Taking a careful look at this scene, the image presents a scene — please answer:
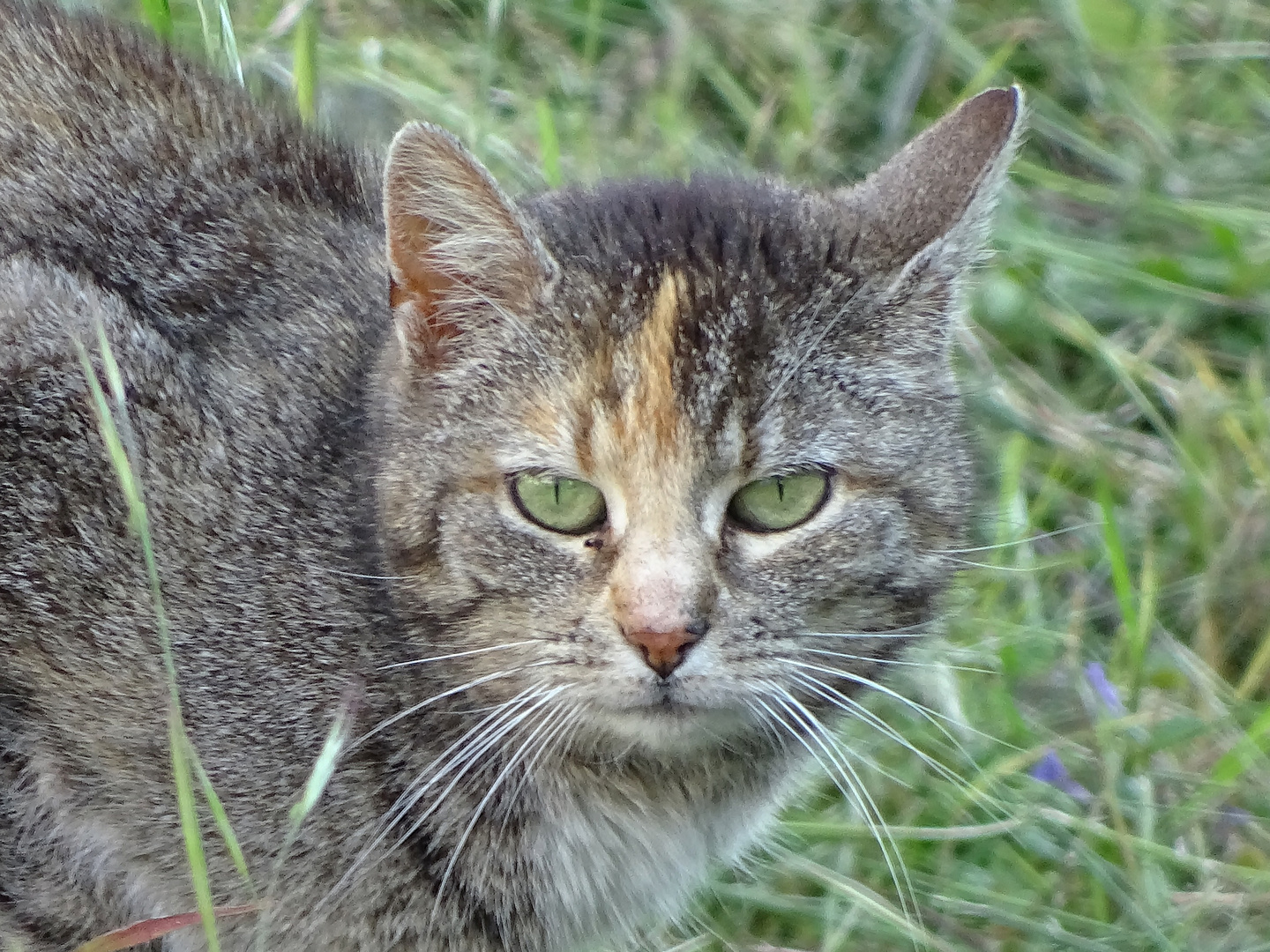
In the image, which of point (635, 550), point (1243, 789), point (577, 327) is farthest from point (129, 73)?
point (1243, 789)

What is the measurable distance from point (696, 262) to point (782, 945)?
1.21m

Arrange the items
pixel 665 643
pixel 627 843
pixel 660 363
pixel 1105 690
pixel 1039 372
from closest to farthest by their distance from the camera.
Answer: pixel 665 643, pixel 660 363, pixel 627 843, pixel 1105 690, pixel 1039 372

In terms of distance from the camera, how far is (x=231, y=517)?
2217 mm

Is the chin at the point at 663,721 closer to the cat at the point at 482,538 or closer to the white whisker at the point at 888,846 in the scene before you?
the cat at the point at 482,538

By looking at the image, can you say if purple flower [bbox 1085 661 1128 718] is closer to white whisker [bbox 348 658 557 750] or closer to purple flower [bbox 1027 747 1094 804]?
purple flower [bbox 1027 747 1094 804]

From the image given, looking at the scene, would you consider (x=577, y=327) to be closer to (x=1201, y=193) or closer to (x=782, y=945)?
(x=782, y=945)

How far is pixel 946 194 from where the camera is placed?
2.13 metres

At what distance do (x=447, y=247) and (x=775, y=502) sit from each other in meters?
0.54

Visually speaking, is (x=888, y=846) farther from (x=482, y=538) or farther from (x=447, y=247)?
(x=447, y=247)

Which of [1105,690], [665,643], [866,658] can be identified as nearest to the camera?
[665,643]

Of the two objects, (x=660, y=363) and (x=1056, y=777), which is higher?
(x=660, y=363)

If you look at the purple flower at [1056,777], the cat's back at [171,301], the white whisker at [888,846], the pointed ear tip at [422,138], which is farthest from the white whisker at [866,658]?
the pointed ear tip at [422,138]

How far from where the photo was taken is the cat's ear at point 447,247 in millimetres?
2027

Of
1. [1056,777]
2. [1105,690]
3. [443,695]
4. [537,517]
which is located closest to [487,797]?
[443,695]
